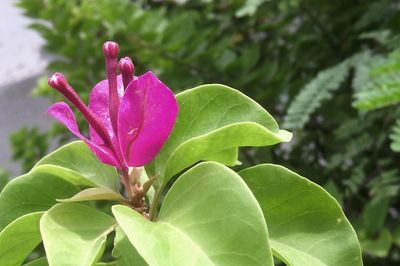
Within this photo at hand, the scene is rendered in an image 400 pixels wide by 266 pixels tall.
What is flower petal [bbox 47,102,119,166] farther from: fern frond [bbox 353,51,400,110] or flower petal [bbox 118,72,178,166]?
fern frond [bbox 353,51,400,110]

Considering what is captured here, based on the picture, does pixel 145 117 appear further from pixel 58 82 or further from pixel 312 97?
pixel 312 97

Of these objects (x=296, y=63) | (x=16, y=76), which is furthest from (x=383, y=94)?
(x=16, y=76)

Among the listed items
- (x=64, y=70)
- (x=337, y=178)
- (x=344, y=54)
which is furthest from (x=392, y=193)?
(x=64, y=70)

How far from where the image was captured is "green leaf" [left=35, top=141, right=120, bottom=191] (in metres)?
0.48

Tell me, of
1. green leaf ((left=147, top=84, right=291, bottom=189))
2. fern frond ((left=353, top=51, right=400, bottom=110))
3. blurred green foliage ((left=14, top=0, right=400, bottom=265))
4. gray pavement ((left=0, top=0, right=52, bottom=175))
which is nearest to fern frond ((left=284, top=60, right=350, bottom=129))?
blurred green foliage ((left=14, top=0, right=400, bottom=265))

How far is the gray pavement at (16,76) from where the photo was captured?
10.2ft

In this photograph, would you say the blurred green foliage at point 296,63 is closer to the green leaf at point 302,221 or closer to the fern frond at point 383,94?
the fern frond at point 383,94

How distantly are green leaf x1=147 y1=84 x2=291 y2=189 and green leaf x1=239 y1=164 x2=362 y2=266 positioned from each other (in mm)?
29

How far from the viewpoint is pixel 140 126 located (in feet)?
1.38

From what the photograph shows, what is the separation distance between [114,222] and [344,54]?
921 millimetres

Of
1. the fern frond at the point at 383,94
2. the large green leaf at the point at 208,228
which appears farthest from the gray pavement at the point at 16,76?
the large green leaf at the point at 208,228

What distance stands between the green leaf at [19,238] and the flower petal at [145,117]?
78mm

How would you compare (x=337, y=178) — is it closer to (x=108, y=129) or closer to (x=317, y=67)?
(x=317, y=67)

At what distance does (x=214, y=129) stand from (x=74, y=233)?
13cm
